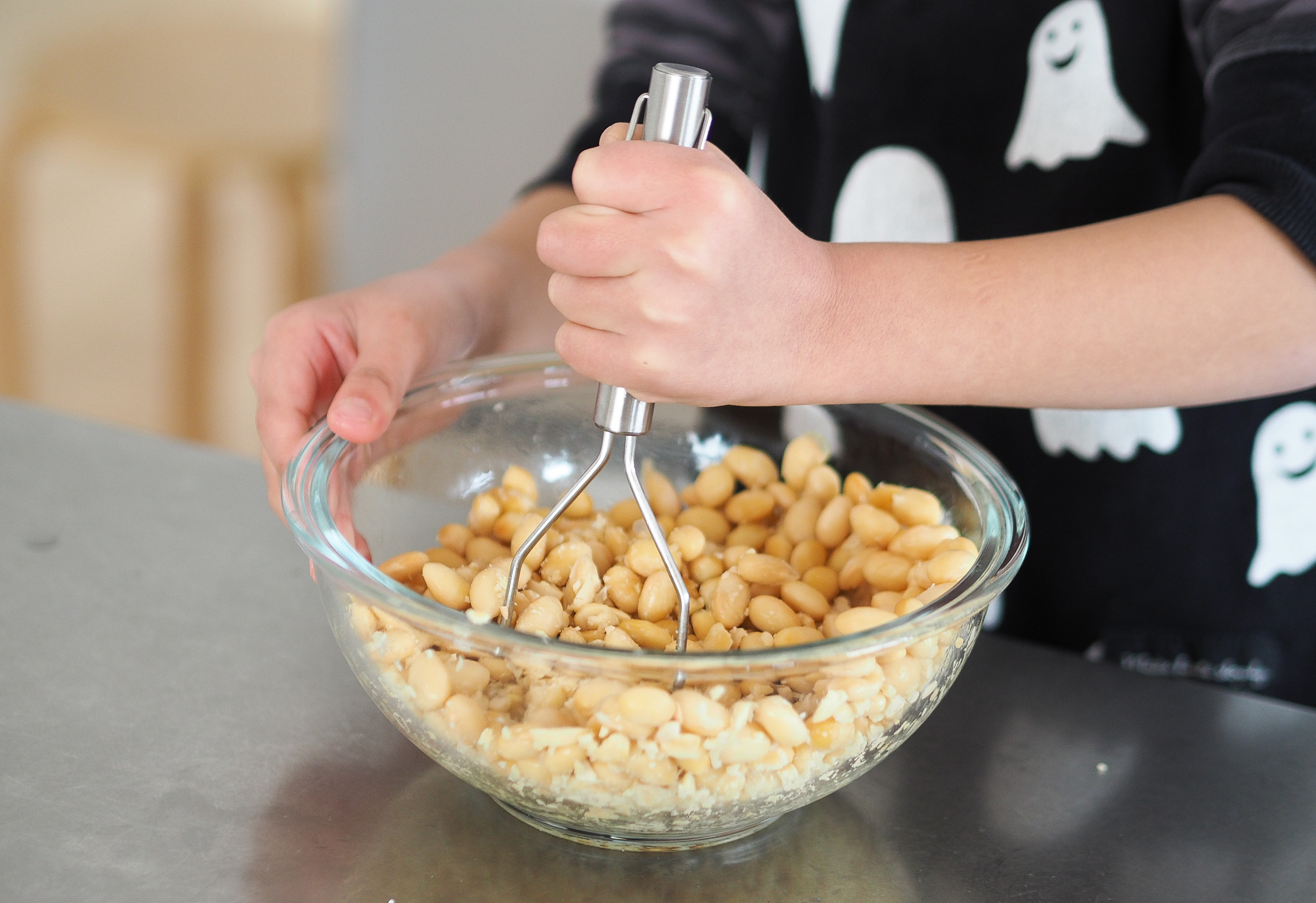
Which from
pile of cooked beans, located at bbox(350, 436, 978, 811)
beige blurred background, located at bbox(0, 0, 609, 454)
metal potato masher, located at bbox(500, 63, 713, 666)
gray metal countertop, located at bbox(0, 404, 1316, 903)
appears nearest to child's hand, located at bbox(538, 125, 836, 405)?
metal potato masher, located at bbox(500, 63, 713, 666)

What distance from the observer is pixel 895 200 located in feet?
3.06

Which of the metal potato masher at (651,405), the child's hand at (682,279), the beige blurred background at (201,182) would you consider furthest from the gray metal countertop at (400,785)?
the beige blurred background at (201,182)

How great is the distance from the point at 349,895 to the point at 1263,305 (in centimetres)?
52

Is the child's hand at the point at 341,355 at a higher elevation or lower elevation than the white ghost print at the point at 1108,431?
higher

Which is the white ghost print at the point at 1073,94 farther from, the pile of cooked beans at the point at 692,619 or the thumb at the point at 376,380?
the thumb at the point at 376,380

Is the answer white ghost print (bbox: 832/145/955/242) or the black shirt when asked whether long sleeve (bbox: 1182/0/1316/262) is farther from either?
white ghost print (bbox: 832/145/955/242)

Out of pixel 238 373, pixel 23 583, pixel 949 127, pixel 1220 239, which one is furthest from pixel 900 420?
pixel 238 373

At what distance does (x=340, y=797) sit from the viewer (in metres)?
0.56

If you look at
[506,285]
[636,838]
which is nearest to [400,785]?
[636,838]

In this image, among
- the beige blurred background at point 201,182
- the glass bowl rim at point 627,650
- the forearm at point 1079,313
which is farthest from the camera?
the beige blurred background at point 201,182

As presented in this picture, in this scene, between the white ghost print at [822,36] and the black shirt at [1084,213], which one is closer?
the black shirt at [1084,213]

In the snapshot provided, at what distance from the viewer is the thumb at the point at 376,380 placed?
0.58 metres

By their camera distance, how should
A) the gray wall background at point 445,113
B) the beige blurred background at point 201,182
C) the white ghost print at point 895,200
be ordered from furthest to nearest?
the beige blurred background at point 201,182, the gray wall background at point 445,113, the white ghost print at point 895,200

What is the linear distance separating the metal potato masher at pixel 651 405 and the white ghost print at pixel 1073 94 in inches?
17.6
